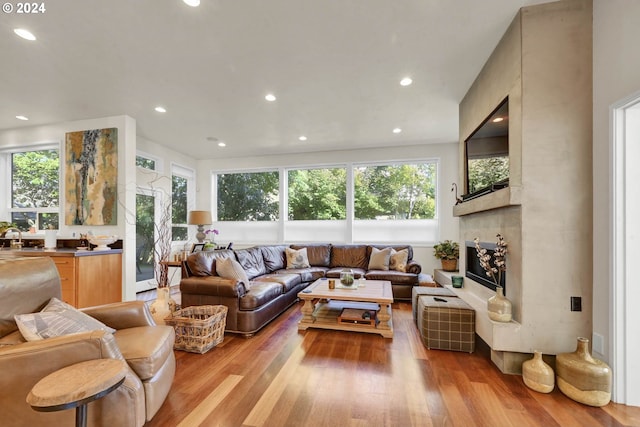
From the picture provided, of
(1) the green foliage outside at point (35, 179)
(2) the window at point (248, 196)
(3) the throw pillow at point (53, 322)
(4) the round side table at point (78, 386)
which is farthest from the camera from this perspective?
(2) the window at point (248, 196)

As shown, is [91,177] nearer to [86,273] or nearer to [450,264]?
[86,273]

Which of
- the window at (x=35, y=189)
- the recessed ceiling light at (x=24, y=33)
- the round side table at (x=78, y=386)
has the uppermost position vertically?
the recessed ceiling light at (x=24, y=33)

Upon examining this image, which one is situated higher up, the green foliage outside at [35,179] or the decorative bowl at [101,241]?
the green foliage outside at [35,179]

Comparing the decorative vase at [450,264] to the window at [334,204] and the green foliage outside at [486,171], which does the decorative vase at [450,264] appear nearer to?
the window at [334,204]

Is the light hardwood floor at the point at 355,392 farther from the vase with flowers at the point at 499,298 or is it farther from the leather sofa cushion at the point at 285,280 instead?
the leather sofa cushion at the point at 285,280

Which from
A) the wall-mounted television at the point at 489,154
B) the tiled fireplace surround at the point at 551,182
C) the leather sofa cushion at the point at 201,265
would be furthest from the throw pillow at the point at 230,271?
the wall-mounted television at the point at 489,154

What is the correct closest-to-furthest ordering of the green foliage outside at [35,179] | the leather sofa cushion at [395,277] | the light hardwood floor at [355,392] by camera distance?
the light hardwood floor at [355,392], the leather sofa cushion at [395,277], the green foliage outside at [35,179]

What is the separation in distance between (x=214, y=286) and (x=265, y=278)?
0.95m

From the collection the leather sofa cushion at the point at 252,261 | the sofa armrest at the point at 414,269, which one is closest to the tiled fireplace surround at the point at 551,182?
the sofa armrest at the point at 414,269

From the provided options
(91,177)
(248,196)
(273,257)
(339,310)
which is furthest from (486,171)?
(91,177)

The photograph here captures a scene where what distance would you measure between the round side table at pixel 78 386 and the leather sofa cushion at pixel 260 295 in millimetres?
1694

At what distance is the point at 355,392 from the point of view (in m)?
1.88

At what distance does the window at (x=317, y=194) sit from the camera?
5.79 m

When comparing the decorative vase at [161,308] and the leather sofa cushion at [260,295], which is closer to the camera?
→ the leather sofa cushion at [260,295]
